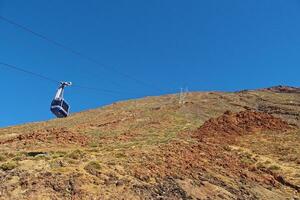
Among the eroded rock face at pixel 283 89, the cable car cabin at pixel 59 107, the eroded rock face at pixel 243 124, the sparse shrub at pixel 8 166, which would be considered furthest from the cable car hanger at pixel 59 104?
the eroded rock face at pixel 283 89

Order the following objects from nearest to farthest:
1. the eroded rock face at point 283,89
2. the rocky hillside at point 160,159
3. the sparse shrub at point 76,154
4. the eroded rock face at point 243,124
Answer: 1. the rocky hillside at point 160,159
2. the sparse shrub at point 76,154
3. the eroded rock face at point 243,124
4. the eroded rock face at point 283,89

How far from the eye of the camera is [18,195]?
64.1 feet

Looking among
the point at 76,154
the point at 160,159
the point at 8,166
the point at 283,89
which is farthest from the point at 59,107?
the point at 283,89

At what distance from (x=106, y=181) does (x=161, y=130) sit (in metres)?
15.2

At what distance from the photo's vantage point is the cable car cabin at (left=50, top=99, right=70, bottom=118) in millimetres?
47969

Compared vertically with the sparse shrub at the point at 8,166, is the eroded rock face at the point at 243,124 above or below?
above

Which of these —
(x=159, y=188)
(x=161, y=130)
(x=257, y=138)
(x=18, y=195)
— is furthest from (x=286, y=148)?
(x=18, y=195)

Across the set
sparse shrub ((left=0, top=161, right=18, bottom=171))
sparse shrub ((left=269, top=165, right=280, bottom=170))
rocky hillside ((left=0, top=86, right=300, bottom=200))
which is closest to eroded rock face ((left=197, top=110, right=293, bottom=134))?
rocky hillside ((left=0, top=86, right=300, bottom=200))

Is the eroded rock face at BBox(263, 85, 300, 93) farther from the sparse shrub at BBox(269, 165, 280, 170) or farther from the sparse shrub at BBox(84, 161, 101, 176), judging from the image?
the sparse shrub at BBox(84, 161, 101, 176)

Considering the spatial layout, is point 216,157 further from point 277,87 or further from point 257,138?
point 277,87

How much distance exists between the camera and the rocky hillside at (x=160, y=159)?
2119 cm

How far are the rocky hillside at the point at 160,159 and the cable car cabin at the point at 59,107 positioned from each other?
6.72 meters

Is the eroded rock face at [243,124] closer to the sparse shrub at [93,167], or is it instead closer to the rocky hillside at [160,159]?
the rocky hillside at [160,159]

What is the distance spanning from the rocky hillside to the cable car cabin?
6.72 meters
